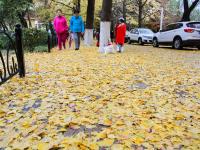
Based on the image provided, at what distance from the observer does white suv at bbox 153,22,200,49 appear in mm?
19516

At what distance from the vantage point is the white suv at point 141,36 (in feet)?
93.7

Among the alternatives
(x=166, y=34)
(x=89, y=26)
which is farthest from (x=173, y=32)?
(x=89, y=26)

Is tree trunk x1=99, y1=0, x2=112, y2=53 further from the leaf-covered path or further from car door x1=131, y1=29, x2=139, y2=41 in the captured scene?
car door x1=131, y1=29, x2=139, y2=41

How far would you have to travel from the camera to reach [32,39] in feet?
56.5

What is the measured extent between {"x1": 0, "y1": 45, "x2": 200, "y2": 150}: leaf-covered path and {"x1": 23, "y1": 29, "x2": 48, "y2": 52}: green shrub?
26.0 ft

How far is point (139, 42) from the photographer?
97.1 ft

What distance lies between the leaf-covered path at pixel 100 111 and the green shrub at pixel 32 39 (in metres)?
7.91

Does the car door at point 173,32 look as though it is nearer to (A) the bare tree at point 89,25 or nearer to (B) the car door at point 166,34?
(B) the car door at point 166,34

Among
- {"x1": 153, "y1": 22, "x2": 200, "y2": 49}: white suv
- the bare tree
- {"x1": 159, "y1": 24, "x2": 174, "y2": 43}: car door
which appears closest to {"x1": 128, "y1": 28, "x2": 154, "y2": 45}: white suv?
{"x1": 159, "y1": 24, "x2": 174, "y2": 43}: car door

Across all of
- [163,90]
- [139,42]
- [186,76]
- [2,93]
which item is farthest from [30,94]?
[139,42]

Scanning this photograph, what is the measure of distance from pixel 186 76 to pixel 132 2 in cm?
3693

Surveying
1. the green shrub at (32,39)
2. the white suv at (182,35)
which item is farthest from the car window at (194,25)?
the green shrub at (32,39)

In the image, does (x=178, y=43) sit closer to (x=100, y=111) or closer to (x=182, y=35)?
(x=182, y=35)

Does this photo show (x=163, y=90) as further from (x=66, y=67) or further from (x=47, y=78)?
(x=66, y=67)
